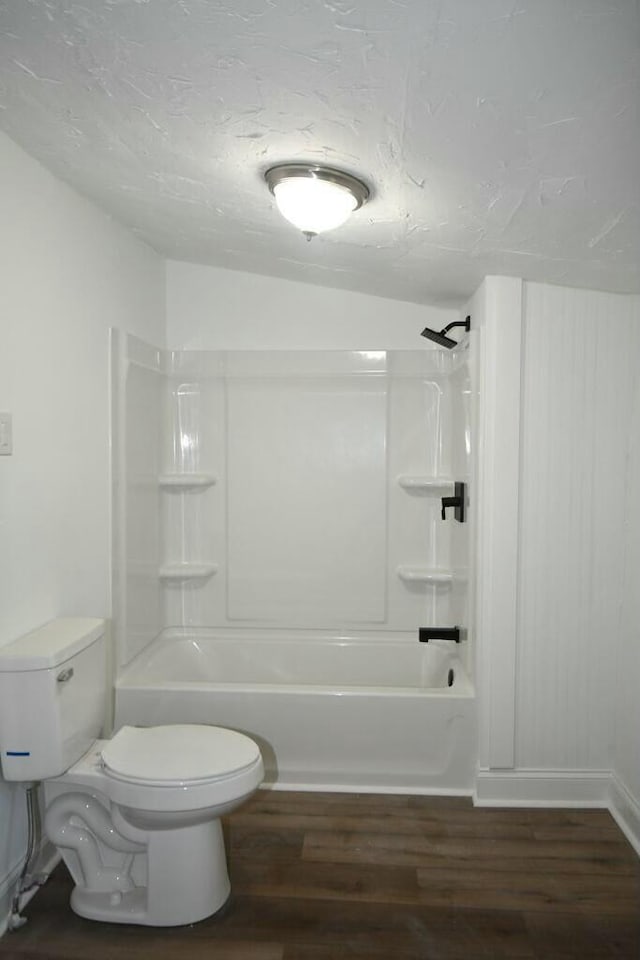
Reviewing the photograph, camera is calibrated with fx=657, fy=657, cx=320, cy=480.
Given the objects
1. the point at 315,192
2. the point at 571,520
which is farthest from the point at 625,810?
the point at 315,192

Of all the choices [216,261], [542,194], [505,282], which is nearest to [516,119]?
[542,194]

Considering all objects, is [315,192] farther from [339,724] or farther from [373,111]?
[339,724]

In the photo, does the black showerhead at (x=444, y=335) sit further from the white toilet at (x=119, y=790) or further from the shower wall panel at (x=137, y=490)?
the white toilet at (x=119, y=790)

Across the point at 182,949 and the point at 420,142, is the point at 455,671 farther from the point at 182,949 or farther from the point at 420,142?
the point at 420,142

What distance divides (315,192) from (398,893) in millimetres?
2062

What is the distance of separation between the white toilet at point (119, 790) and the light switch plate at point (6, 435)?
0.56m

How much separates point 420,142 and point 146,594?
2219mm

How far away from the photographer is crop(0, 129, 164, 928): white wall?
1910mm

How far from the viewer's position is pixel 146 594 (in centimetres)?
297

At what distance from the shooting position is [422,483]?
311cm

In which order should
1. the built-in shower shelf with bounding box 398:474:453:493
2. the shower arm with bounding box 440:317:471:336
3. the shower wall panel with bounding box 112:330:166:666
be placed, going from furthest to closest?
the built-in shower shelf with bounding box 398:474:453:493, the shower arm with bounding box 440:317:471:336, the shower wall panel with bounding box 112:330:166:666

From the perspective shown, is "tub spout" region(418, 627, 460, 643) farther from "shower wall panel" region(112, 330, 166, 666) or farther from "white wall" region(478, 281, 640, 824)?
"shower wall panel" region(112, 330, 166, 666)

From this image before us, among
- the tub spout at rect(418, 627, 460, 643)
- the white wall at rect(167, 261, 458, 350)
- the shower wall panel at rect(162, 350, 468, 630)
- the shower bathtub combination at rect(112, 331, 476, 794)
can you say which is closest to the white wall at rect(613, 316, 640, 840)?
the tub spout at rect(418, 627, 460, 643)

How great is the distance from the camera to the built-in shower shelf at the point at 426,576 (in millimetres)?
3116
